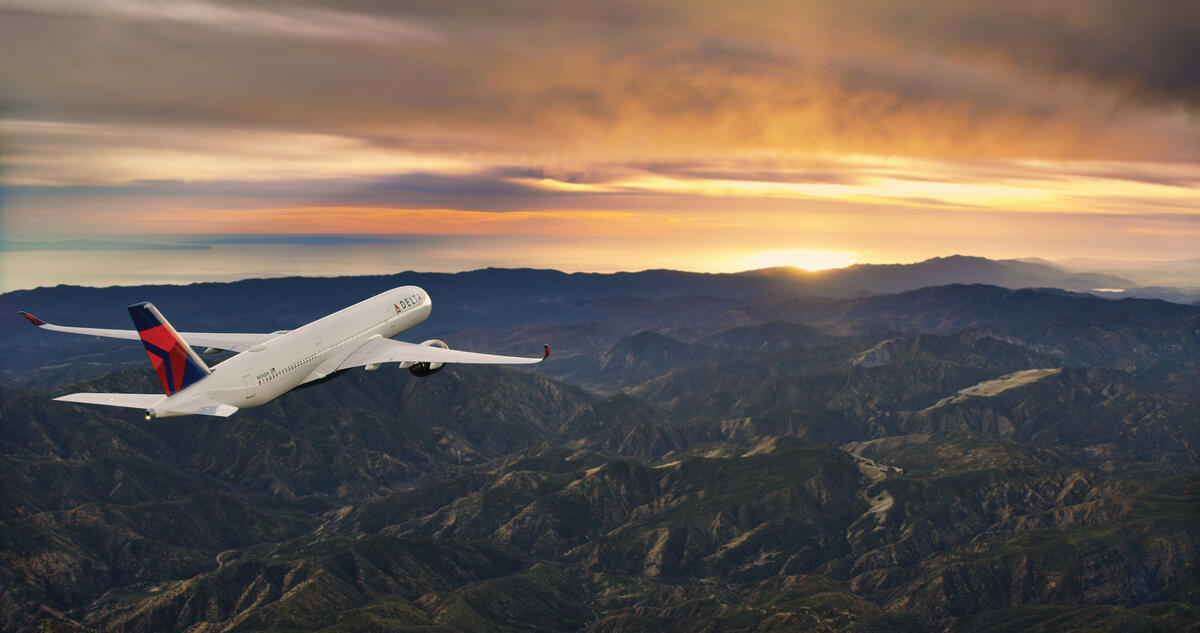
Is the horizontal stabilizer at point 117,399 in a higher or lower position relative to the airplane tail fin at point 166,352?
lower

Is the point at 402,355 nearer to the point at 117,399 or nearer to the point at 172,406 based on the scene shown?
the point at 172,406

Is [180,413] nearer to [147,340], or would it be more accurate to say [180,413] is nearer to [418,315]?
[147,340]

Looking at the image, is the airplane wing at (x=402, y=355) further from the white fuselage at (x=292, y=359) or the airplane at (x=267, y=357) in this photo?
the white fuselage at (x=292, y=359)

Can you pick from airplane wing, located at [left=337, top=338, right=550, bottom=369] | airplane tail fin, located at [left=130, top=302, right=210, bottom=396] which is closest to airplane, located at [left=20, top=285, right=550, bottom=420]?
airplane tail fin, located at [left=130, top=302, right=210, bottom=396]

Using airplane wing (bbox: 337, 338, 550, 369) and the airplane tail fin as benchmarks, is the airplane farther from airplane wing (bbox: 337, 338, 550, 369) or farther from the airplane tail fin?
airplane wing (bbox: 337, 338, 550, 369)

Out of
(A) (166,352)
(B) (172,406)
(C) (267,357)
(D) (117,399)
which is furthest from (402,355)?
(D) (117,399)

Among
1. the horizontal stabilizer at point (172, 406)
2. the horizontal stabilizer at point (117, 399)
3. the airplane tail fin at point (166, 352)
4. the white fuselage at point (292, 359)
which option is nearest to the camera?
the horizontal stabilizer at point (117, 399)

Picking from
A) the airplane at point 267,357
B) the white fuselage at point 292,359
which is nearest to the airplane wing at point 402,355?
the airplane at point 267,357
